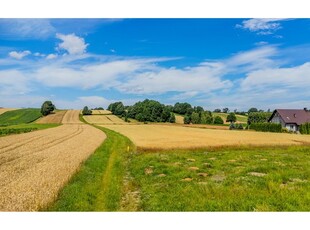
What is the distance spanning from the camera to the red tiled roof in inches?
3494

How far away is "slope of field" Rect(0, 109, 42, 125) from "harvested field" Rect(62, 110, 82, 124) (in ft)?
47.7

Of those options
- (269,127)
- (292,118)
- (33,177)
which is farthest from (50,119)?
(292,118)

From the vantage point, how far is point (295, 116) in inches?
3563

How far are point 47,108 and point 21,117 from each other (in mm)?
10105

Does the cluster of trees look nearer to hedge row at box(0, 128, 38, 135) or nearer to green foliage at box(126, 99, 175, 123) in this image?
green foliage at box(126, 99, 175, 123)

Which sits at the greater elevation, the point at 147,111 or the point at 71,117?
the point at 147,111

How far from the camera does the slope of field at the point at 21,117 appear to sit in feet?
177

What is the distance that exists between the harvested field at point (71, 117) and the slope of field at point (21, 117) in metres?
14.5

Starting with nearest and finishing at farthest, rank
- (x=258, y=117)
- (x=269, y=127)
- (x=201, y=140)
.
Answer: (x=201, y=140) < (x=269, y=127) < (x=258, y=117)

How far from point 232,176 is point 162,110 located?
70.1 metres

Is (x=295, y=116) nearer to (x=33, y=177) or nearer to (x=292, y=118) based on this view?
(x=292, y=118)

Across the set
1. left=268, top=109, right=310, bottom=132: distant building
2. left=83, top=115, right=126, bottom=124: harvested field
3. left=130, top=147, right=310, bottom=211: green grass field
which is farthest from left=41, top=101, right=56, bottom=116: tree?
left=268, top=109, right=310, bottom=132: distant building
